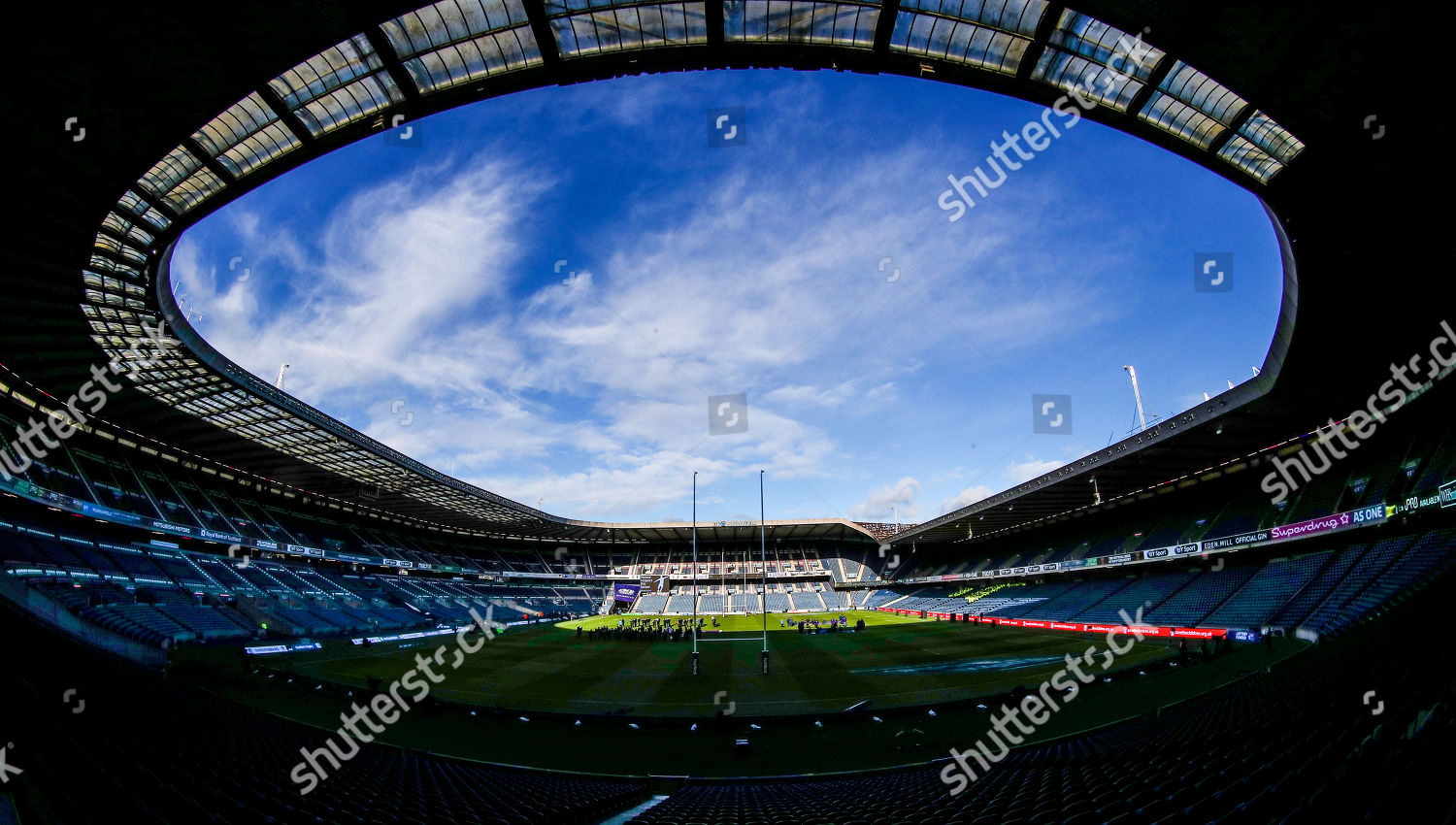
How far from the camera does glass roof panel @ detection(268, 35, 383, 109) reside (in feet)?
38.4

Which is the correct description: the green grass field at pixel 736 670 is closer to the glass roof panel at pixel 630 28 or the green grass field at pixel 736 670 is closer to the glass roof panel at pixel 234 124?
the glass roof panel at pixel 234 124

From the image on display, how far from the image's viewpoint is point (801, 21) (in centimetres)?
1188

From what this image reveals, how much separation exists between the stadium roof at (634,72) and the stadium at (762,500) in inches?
3.0

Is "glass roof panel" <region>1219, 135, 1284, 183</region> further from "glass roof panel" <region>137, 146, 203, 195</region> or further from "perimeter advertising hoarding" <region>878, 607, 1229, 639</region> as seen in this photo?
"perimeter advertising hoarding" <region>878, 607, 1229, 639</region>

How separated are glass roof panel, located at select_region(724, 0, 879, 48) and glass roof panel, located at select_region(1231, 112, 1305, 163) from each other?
8.88 meters

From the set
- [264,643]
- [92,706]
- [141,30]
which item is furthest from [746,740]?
[264,643]

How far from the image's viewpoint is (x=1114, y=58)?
1176 centimetres

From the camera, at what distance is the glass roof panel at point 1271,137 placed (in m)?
12.4

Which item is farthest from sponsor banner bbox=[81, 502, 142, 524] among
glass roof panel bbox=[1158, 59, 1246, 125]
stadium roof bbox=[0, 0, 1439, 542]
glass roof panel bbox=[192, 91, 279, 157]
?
glass roof panel bbox=[1158, 59, 1246, 125]

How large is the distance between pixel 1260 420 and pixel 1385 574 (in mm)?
8438

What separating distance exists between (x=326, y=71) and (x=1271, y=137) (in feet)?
70.2

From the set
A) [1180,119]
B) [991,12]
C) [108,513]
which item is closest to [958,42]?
[991,12]

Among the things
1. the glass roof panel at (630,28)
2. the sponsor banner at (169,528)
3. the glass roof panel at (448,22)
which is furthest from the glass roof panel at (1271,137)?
the sponsor banner at (169,528)

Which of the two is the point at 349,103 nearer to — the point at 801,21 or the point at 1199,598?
the point at 801,21
